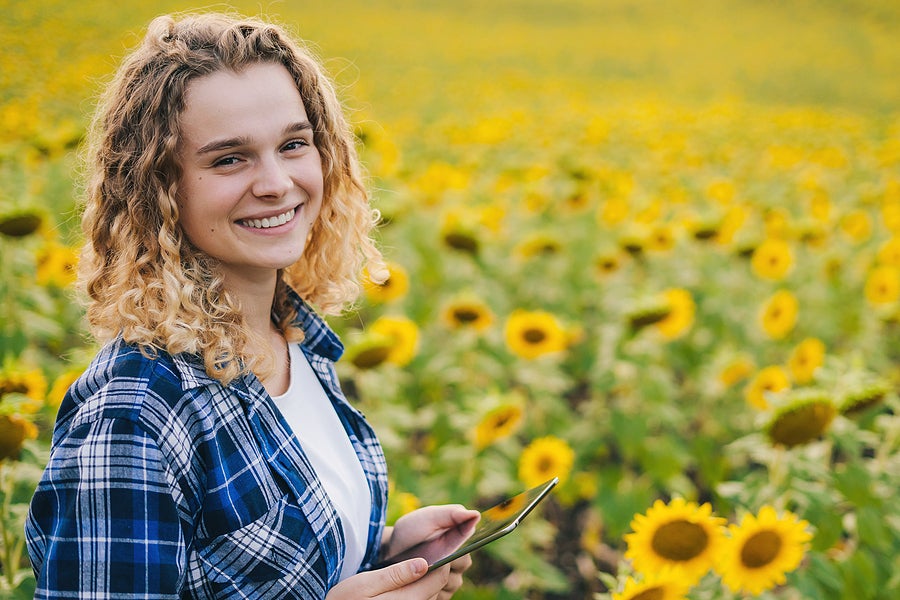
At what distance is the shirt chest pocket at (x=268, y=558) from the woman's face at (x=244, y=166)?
0.38 m

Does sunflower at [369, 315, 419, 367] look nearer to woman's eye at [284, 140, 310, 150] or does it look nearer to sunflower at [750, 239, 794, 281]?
woman's eye at [284, 140, 310, 150]

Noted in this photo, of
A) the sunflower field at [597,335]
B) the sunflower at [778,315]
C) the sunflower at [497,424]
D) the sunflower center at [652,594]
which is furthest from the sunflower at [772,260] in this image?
the sunflower center at [652,594]

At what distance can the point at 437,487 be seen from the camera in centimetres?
225

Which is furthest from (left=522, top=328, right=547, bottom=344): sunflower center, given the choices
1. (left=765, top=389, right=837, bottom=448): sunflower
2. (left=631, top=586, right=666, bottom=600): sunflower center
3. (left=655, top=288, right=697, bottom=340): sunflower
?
(left=631, top=586, right=666, bottom=600): sunflower center

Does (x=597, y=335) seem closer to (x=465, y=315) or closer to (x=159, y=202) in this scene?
(x=465, y=315)

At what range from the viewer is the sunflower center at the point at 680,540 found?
53.9 inches

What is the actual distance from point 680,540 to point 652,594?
0.45 ft

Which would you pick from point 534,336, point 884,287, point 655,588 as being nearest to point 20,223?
point 534,336

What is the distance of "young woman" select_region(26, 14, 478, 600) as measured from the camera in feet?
3.01

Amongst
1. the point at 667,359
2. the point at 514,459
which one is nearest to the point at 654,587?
the point at 514,459

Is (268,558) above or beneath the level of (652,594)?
above

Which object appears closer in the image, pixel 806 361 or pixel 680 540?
pixel 680 540

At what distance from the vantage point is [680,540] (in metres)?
1.38

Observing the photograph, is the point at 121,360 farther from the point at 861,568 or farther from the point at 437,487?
the point at 861,568
